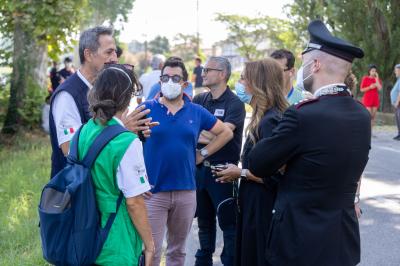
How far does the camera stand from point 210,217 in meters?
5.55

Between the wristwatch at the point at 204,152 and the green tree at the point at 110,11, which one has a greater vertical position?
the green tree at the point at 110,11

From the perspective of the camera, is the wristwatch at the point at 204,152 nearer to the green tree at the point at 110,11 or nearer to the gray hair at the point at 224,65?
the gray hair at the point at 224,65

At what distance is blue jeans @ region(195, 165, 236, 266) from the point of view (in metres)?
5.27


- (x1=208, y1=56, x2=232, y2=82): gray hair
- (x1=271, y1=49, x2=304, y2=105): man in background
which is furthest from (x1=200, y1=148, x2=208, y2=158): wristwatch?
(x1=271, y1=49, x2=304, y2=105): man in background

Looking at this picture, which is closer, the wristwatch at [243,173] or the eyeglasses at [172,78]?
the wristwatch at [243,173]

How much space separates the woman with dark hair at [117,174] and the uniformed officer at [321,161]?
26.0 inches

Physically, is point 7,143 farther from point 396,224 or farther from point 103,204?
point 103,204

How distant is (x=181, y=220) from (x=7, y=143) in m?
9.98

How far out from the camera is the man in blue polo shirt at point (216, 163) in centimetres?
527

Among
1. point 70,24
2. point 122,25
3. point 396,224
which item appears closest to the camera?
point 396,224

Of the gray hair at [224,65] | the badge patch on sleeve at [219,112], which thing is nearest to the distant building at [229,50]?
the gray hair at [224,65]

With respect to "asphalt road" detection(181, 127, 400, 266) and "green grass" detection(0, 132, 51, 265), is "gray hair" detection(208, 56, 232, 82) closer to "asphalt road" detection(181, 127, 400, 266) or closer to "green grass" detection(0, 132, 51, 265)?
"asphalt road" detection(181, 127, 400, 266)

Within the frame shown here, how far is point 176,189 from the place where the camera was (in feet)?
15.1

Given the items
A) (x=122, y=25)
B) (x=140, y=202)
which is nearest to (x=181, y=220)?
(x=140, y=202)
